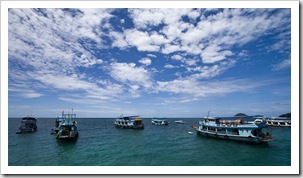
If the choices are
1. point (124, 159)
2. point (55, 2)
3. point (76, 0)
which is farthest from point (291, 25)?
point (124, 159)

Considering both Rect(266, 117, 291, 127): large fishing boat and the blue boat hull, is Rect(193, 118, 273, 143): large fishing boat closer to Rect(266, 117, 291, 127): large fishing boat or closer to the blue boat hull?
the blue boat hull

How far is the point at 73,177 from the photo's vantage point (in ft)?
21.6

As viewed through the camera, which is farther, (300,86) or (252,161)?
(252,161)

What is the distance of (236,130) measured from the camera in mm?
19594

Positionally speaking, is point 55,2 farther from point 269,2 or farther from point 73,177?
point 269,2

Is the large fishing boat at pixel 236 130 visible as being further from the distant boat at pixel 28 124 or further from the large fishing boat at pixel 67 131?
the distant boat at pixel 28 124

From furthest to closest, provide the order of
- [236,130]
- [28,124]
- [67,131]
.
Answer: [28,124] → [67,131] → [236,130]

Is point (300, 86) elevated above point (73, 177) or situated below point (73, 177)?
above

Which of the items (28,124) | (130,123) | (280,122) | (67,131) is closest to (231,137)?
(67,131)

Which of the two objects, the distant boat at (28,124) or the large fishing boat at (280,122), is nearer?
the distant boat at (28,124)

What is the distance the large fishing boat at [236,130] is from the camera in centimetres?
1731

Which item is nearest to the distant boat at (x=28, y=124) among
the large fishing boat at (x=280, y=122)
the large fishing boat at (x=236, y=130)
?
the large fishing boat at (x=236, y=130)

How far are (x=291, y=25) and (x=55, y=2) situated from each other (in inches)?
433

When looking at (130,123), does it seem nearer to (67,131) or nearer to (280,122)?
(67,131)
